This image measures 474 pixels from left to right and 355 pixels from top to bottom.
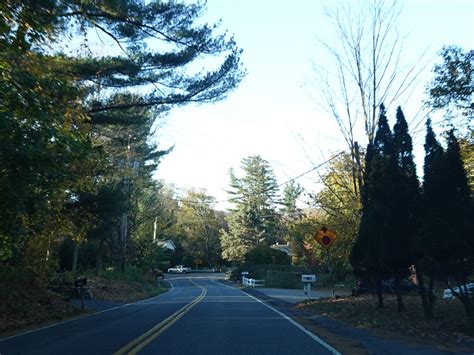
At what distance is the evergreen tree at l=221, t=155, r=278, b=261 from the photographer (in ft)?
294

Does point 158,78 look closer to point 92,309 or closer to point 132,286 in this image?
point 92,309

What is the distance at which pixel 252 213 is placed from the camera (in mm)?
90688

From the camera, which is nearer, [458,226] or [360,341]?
[360,341]

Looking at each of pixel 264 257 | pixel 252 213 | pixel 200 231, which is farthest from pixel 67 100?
pixel 200 231

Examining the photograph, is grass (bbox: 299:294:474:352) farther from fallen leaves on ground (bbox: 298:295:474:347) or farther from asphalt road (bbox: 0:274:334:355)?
asphalt road (bbox: 0:274:334:355)

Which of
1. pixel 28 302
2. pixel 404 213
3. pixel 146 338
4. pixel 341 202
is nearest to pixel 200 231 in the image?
pixel 341 202

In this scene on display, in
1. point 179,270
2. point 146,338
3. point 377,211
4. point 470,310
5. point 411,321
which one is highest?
point 179,270

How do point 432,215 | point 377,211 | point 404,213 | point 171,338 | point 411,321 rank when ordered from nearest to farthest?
1. point 171,338
2. point 432,215
3. point 411,321
4. point 404,213
5. point 377,211

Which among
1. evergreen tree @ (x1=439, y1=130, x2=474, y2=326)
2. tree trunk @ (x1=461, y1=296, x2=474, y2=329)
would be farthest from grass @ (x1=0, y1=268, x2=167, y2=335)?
tree trunk @ (x1=461, y1=296, x2=474, y2=329)

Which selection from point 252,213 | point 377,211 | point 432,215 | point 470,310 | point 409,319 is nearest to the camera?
point 470,310

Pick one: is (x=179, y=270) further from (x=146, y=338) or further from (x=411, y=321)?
(x=146, y=338)

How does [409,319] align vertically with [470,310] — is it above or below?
below

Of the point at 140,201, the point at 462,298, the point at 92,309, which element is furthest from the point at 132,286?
the point at 462,298

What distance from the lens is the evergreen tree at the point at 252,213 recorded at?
89500 mm
